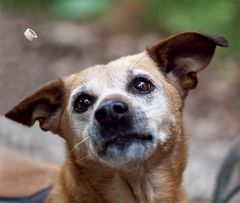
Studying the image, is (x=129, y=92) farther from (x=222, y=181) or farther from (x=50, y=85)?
(x=222, y=181)

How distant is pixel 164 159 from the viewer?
4.15 m

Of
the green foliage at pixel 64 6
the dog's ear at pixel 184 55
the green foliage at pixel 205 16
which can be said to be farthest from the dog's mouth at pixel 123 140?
the green foliage at pixel 205 16

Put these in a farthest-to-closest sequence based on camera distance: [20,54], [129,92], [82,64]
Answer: [82,64], [20,54], [129,92]

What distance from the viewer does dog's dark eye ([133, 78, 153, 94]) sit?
4.16 metres

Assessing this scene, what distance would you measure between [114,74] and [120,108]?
401 millimetres

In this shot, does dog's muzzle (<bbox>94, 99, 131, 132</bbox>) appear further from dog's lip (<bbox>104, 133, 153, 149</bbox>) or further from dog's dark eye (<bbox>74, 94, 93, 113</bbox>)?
dog's dark eye (<bbox>74, 94, 93, 113</bbox>)

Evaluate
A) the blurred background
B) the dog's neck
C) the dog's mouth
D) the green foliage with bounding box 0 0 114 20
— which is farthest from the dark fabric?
the green foliage with bounding box 0 0 114 20

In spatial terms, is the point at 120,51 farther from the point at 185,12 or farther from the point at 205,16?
the point at 205,16

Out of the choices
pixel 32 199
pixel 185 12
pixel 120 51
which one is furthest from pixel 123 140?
pixel 120 51

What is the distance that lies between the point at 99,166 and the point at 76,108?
320mm

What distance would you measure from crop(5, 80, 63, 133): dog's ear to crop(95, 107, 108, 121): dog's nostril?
507mm

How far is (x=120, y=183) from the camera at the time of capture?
13.8ft

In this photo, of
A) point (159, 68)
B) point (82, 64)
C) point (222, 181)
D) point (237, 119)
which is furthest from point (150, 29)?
point (159, 68)

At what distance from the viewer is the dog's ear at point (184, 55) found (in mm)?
4199
